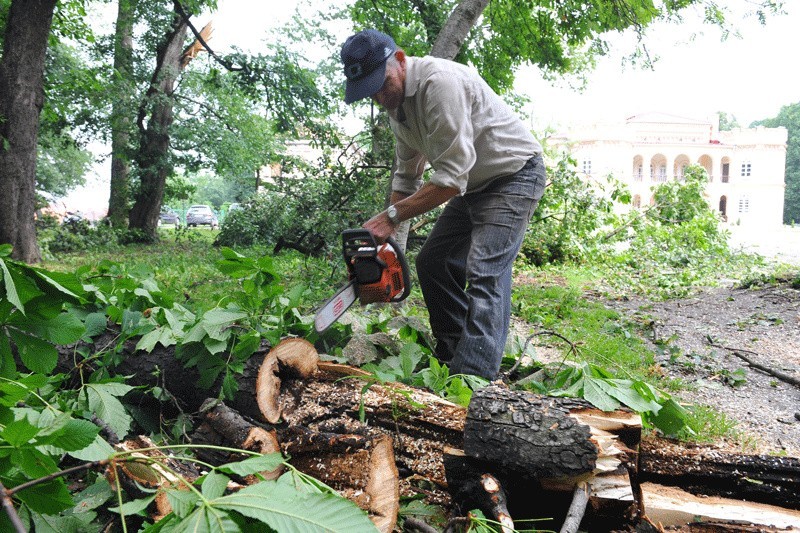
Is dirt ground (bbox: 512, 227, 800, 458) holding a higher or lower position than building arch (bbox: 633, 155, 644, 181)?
lower

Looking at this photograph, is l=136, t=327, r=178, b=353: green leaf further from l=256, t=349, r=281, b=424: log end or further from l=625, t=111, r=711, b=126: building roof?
l=625, t=111, r=711, b=126: building roof

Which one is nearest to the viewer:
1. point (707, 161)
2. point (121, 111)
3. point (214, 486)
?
point (214, 486)

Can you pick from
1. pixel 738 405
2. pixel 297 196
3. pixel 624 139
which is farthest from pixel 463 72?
pixel 624 139

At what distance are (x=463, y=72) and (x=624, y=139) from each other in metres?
42.0

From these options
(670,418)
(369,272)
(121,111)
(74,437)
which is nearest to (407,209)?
(369,272)

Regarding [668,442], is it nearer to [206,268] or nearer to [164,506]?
[164,506]

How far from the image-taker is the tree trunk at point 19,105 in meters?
8.27

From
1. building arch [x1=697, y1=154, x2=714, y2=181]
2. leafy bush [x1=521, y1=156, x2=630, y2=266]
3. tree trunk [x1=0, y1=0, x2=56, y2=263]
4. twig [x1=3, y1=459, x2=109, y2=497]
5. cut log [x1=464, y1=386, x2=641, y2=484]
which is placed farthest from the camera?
building arch [x1=697, y1=154, x2=714, y2=181]

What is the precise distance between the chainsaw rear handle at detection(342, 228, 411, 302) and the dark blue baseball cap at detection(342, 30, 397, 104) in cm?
62

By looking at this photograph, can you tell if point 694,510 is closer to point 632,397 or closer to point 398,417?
point 632,397

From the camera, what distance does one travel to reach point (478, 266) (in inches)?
115

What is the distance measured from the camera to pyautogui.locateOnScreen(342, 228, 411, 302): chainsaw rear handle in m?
2.76

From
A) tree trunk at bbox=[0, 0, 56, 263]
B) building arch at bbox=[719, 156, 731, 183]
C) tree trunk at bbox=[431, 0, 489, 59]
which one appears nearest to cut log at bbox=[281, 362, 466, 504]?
tree trunk at bbox=[431, 0, 489, 59]

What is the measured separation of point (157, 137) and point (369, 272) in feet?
45.2
